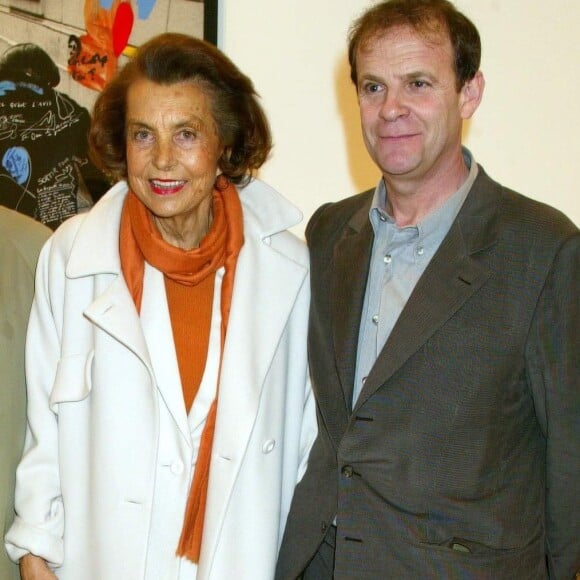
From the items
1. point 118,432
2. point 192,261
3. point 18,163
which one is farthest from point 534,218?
point 18,163

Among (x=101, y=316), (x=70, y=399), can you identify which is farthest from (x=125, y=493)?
(x=101, y=316)

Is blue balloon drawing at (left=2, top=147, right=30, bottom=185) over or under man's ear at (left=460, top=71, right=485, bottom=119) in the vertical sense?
under

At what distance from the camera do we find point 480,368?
62.5 inches

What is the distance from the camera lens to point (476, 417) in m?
1.60

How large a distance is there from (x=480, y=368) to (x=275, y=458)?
49cm

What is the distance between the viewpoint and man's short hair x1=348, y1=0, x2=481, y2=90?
1.70m

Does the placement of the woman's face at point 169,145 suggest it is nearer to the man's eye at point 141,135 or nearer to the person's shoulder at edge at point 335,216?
the man's eye at point 141,135

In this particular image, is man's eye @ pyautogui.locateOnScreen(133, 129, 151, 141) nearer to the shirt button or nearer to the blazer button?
the shirt button

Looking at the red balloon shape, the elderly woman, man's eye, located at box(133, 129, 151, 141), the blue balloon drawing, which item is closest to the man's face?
the elderly woman

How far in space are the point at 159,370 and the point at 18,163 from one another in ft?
3.79

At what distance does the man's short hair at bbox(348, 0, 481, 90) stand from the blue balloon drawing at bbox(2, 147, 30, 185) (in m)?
1.27

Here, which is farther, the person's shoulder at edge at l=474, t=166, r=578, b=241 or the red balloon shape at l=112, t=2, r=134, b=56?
the red balloon shape at l=112, t=2, r=134, b=56

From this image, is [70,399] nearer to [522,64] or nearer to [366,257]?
[366,257]

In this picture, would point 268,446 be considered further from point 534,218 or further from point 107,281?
point 534,218
